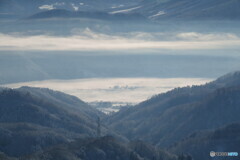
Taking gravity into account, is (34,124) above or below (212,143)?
above

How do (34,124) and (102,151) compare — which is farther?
(34,124)

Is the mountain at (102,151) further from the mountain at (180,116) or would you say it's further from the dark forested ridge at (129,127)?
the mountain at (180,116)

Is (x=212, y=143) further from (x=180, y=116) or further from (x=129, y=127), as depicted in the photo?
(x=129, y=127)

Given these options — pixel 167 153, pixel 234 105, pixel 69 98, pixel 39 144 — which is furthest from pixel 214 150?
pixel 69 98

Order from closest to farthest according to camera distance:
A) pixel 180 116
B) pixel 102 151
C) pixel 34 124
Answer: pixel 102 151
pixel 34 124
pixel 180 116

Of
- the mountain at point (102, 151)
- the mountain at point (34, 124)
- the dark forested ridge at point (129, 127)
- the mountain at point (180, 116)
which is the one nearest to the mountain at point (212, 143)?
the dark forested ridge at point (129, 127)

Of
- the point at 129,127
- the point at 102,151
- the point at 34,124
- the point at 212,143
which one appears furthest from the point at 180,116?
the point at 102,151

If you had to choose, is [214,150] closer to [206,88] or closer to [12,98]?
[12,98]
